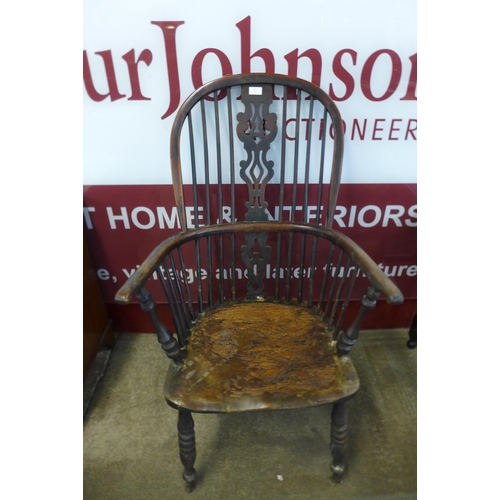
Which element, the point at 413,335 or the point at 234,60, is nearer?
the point at 234,60

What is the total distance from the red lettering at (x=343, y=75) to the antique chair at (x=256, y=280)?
6cm

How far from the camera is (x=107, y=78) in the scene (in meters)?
1.20

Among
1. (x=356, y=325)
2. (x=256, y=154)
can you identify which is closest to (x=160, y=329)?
(x=356, y=325)

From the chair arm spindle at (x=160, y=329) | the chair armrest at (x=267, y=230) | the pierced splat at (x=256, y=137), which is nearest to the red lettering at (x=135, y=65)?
the pierced splat at (x=256, y=137)

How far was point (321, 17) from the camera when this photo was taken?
3.71 feet

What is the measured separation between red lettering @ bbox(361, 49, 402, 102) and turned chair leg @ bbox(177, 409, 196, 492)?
46.3 inches

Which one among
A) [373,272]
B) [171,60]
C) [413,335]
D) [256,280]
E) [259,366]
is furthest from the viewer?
[413,335]

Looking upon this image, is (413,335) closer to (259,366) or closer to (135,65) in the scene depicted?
(259,366)

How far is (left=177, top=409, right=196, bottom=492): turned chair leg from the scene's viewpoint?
1080 millimetres

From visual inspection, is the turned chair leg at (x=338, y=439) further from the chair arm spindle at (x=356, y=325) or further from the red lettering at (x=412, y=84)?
the red lettering at (x=412, y=84)

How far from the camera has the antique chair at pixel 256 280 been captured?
99 centimetres

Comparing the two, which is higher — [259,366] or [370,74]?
[370,74]

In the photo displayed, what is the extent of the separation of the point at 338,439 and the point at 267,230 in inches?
28.3

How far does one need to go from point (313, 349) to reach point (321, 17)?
3.40 ft
